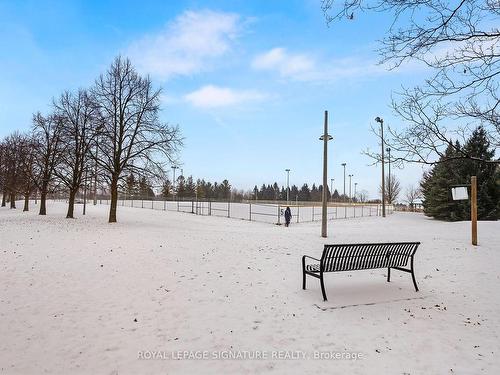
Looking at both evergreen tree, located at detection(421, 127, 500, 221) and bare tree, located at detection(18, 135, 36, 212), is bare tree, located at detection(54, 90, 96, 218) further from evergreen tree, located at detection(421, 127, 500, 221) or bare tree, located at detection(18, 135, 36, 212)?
evergreen tree, located at detection(421, 127, 500, 221)

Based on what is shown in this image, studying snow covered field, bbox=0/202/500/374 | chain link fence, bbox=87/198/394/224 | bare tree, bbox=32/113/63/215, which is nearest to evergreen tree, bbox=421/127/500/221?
chain link fence, bbox=87/198/394/224

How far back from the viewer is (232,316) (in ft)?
18.1

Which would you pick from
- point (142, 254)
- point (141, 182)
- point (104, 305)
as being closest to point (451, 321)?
point (104, 305)

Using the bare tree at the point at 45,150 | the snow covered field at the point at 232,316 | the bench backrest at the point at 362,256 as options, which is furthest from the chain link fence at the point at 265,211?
the bench backrest at the point at 362,256

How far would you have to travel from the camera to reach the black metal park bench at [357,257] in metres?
6.41

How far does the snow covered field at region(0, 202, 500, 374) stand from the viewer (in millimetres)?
4043

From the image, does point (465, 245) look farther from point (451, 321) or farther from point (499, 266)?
Answer: point (451, 321)

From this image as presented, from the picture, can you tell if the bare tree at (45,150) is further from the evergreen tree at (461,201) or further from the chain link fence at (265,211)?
the evergreen tree at (461,201)

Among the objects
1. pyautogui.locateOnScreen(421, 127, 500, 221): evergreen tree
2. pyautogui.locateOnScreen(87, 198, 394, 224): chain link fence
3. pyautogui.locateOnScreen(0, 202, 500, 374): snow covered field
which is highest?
pyautogui.locateOnScreen(421, 127, 500, 221): evergreen tree

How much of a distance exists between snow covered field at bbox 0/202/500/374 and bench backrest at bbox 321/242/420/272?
54 cm

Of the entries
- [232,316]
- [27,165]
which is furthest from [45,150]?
[232,316]

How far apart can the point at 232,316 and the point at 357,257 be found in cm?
271

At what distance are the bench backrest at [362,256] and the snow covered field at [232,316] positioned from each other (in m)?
0.54

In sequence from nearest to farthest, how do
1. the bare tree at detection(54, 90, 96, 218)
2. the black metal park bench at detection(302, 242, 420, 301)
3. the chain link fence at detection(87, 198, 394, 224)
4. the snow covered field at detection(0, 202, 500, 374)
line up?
the snow covered field at detection(0, 202, 500, 374), the black metal park bench at detection(302, 242, 420, 301), the bare tree at detection(54, 90, 96, 218), the chain link fence at detection(87, 198, 394, 224)
